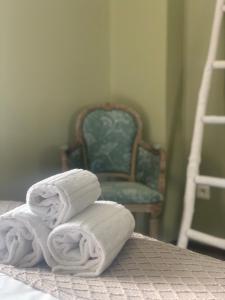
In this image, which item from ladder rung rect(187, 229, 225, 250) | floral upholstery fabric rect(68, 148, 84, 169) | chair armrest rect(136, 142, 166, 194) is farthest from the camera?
floral upholstery fabric rect(68, 148, 84, 169)

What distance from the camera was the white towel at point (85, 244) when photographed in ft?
3.04

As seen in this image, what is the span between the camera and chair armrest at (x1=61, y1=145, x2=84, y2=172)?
2258 millimetres

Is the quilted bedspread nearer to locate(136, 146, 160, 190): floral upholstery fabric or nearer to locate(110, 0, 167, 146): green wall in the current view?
locate(136, 146, 160, 190): floral upholstery fabric

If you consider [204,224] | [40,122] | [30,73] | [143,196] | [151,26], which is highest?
[151,26]

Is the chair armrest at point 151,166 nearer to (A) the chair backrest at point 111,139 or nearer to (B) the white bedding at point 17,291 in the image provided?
(A) the chair backrest at point 111,139

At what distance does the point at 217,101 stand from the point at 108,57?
669 mm

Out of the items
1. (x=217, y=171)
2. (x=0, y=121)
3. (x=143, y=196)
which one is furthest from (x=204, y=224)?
(x=0, y=121)

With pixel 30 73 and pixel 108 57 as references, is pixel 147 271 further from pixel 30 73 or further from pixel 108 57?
pixel 108 57

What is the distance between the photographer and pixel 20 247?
98cm

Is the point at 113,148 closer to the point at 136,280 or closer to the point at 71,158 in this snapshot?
the point at 71,158

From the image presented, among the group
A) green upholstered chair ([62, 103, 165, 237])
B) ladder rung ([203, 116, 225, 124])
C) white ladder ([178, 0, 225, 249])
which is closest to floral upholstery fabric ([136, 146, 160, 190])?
green upholstered chair ([62, 103, 165, 237])

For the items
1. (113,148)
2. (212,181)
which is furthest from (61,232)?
(113,148)

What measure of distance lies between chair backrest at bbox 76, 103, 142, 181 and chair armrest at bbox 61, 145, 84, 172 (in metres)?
0.04

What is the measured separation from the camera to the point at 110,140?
2445mm
